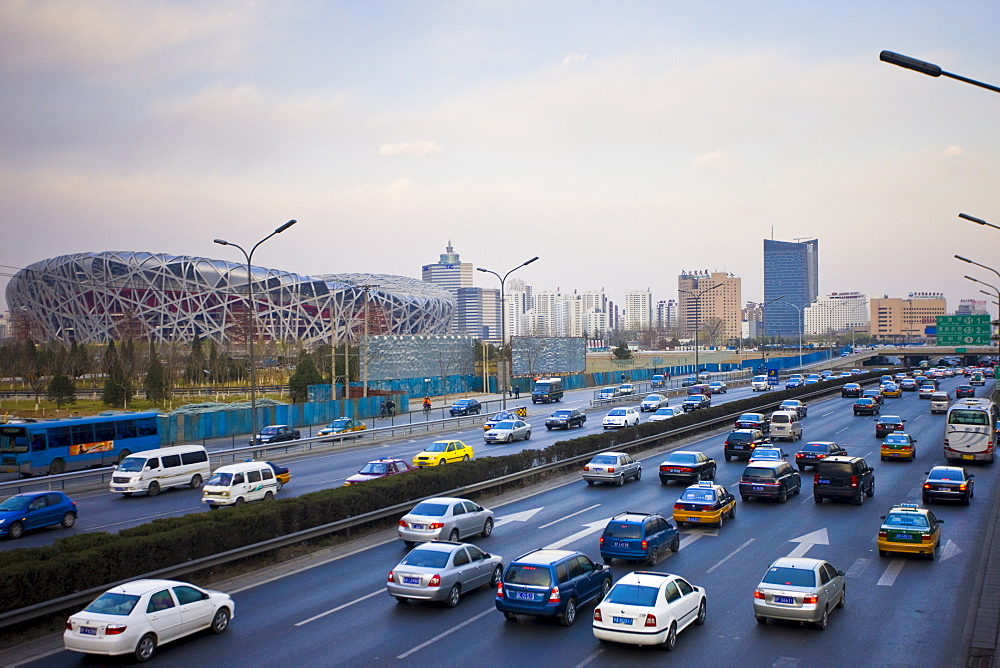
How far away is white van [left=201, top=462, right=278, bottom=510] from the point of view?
1067 inches

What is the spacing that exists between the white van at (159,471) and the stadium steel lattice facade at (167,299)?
83.4 metres

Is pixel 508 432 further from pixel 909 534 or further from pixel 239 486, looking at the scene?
pixel 909 534

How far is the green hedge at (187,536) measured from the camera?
15.0 m

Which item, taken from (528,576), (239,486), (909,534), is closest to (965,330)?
(909,534)

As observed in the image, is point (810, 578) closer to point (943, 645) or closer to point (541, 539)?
point (943, 645)

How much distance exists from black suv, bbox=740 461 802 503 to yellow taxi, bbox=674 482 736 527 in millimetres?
3534

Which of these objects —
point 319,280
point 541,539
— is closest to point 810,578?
point 541,539

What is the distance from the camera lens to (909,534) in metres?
20.4

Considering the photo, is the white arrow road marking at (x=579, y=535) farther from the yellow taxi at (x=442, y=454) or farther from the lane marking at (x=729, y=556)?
the yellow taxi at (x=442, y=454)

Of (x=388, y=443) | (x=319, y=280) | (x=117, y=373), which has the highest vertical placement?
(x=319, y=280)

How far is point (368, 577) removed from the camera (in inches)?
750

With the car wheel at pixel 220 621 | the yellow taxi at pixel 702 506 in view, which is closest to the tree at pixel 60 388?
the yellow taxi at pixel 702 506

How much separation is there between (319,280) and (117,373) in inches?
3149

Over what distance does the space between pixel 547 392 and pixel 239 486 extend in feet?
165
